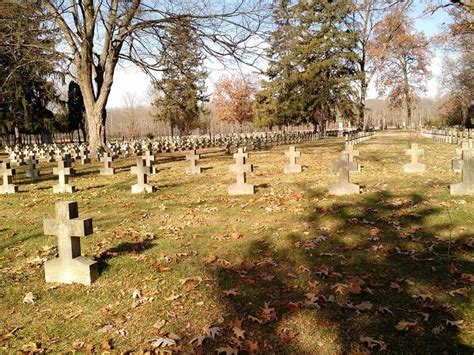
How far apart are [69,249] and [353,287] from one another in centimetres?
326

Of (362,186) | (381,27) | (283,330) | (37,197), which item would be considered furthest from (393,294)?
(381,27)

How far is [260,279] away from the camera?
468 centimetres

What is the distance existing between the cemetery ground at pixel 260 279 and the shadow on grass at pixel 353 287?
15mm

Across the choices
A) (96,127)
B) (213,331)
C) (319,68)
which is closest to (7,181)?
(96,127)

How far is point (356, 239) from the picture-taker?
19.2 ft

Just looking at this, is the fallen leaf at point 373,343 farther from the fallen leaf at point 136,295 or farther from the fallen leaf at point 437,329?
the fallen leaf at point 136,295

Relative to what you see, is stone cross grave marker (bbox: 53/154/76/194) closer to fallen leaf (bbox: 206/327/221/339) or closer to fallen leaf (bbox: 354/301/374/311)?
fallen leaf (bbox: 206/327/221/339)

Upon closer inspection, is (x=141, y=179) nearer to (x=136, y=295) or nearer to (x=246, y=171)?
(x=246, y=171)

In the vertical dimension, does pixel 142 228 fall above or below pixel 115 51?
below

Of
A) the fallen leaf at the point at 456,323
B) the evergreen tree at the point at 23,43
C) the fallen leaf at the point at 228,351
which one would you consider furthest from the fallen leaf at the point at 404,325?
the evergreen tree at the point at 23,43

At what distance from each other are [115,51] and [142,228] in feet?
49.3

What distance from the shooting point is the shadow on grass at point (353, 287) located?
11.2ft

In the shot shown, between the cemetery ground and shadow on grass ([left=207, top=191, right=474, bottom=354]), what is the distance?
0.05 feet

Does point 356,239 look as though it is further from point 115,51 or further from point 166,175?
point 115,51
